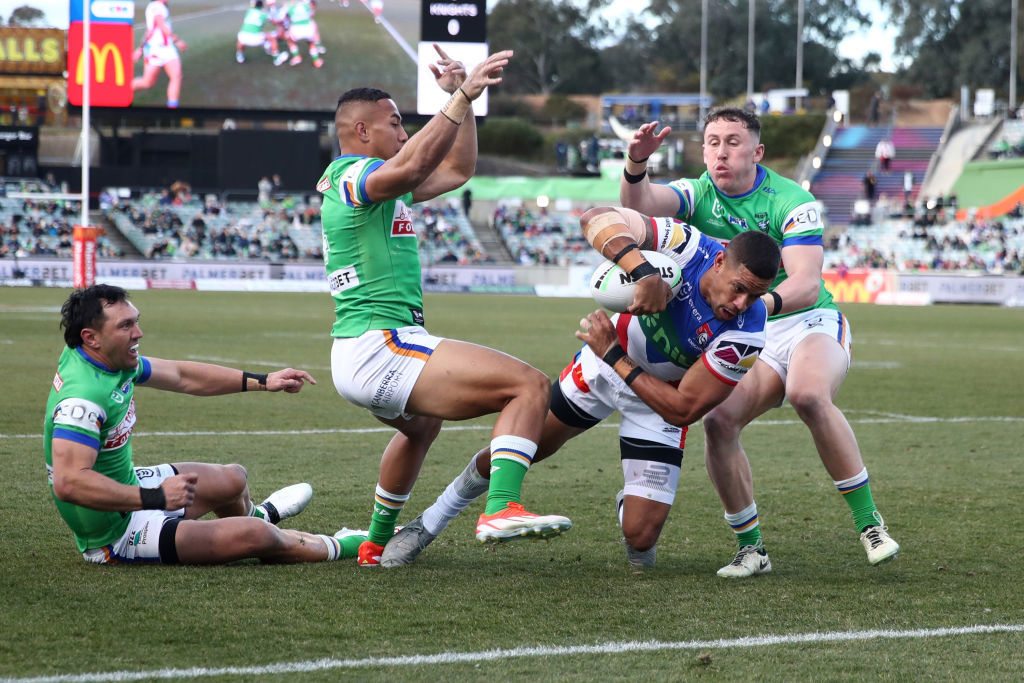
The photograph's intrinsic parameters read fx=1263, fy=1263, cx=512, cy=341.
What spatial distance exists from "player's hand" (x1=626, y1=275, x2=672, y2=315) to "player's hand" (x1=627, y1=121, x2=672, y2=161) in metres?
1.10

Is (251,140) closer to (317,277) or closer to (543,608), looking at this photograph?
(317,277)

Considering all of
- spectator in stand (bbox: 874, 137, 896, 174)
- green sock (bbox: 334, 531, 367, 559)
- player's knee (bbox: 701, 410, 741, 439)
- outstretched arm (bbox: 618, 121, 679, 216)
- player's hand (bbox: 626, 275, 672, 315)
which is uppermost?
spectator in stand (bbox: 874, 137, 896, 174)

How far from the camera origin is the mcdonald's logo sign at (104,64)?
97.1 feet

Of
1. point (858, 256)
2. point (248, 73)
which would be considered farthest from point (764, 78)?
point (248, 73)

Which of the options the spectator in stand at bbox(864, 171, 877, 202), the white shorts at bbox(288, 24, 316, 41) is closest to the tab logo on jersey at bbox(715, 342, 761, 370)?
the white shorts at bbox(288, 24, 316, 41)

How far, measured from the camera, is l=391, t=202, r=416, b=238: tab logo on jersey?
17.7 ft

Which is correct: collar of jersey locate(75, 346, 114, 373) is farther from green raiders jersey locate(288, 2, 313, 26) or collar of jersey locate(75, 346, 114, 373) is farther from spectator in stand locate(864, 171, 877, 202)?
spectator in stand locate(864, 171, 877, 202)

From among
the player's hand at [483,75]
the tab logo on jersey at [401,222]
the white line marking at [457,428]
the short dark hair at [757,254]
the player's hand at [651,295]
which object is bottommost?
the white line marking at [457,428]

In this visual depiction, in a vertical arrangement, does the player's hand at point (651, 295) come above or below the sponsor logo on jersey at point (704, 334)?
above

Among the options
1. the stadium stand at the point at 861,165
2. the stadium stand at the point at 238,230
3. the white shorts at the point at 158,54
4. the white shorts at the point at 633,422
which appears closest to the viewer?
the white shorts at the point at 633,422

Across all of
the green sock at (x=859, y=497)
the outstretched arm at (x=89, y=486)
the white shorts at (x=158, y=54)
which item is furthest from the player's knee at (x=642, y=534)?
the white shorts at (x=158, y=54)

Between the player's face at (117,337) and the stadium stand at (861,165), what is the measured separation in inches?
1925

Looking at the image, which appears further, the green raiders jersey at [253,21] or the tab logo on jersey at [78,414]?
the green raiders jersey at [253,21]

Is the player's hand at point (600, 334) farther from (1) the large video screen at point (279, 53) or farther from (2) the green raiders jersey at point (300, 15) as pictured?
(2) the green raiders jersey at point (300, 15)
